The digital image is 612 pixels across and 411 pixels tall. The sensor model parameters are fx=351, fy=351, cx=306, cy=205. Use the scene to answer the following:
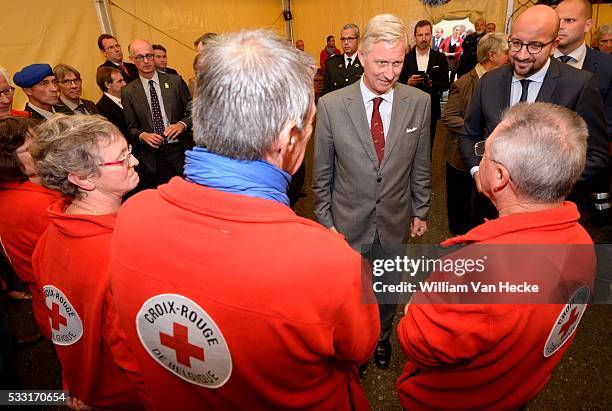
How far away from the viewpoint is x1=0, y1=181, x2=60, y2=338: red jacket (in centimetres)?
150

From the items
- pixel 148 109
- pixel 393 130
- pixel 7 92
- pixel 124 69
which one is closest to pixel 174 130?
pixel 148 109

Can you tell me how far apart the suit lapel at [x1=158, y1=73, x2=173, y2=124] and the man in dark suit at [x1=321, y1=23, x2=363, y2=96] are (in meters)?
2.68

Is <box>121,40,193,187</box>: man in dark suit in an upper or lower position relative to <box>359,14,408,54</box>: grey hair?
lower

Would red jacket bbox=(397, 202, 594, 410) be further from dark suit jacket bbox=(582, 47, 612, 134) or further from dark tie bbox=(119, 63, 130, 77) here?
dark tie bbox=(119, 63, 130, 77)

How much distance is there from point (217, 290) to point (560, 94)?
76.4 inches

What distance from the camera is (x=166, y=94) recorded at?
344cm

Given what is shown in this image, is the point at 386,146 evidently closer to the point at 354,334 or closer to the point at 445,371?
the point at 445,371

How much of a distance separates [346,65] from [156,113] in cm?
302

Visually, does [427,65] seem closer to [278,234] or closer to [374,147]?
[374,147]

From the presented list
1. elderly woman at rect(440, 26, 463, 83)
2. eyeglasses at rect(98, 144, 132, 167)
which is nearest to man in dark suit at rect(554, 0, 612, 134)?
eyeglasses at rect(98, 144, 132, 167)

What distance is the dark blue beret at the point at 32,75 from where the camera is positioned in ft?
9.05

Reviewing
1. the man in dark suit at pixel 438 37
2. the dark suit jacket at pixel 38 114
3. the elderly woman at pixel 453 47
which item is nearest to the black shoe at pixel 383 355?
the dark suit jacket at pixel 38 114

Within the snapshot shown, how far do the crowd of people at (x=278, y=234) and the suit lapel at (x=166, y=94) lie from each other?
5.97 ft

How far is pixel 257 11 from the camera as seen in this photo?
8.74 m
